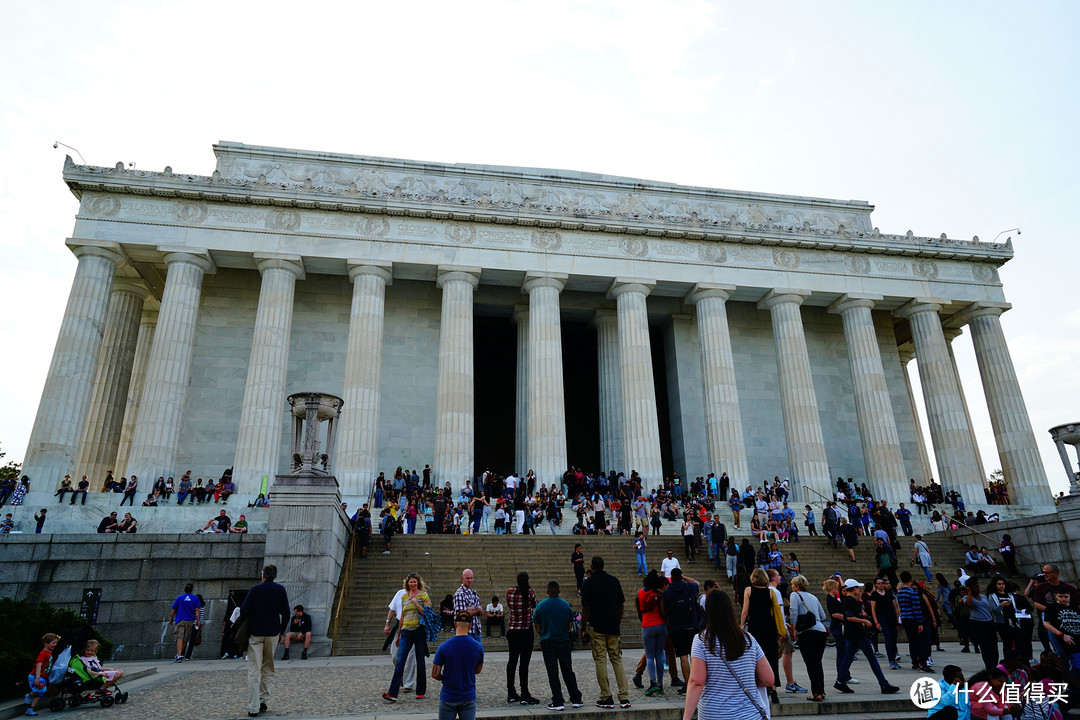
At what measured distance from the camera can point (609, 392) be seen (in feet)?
117

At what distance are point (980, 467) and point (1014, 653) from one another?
33.2 meters

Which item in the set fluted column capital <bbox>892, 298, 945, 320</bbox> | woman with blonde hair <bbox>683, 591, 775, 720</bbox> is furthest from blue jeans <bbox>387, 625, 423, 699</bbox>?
fluted column capital <bbox>892, 298, 945, 320</bbox>

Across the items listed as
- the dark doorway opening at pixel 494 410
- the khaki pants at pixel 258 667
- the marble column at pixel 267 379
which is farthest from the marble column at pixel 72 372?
the khaki pants at pixel 258 667

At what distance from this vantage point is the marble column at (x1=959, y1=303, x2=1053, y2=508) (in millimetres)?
33500

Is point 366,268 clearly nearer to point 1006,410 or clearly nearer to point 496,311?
point 496,311

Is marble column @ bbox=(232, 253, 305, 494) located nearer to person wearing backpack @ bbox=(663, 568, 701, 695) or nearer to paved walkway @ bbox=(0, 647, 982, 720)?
paved walkway @ bbox=(0, 647, 982, 720)

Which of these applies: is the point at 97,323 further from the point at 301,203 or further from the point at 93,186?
the point at 301,203

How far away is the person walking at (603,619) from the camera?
941 centimetres

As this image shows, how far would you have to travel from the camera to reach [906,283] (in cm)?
3672

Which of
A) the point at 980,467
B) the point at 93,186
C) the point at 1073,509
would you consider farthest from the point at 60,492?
the point at 980,467

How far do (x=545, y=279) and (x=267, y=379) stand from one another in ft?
42.3

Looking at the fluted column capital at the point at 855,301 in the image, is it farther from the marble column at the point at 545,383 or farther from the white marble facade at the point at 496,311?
the marble column at the point at 545,383

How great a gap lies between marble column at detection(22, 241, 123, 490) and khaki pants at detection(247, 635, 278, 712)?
22.0 metres

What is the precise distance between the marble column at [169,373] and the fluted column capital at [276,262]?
88.2 inches
